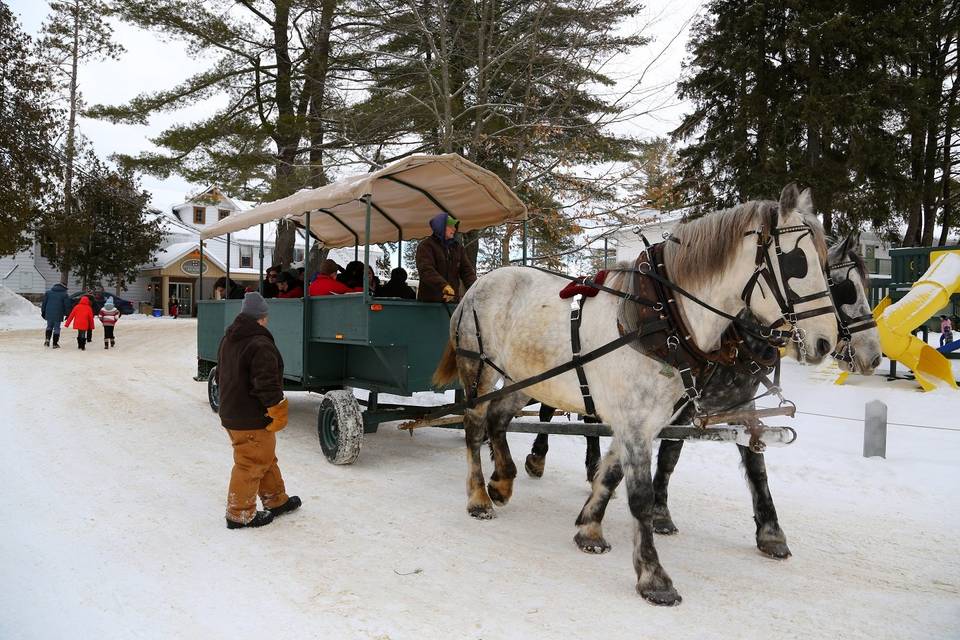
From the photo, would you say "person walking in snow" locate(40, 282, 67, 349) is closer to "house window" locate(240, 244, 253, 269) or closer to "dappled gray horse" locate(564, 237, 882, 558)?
"dappled gray horse" locate(564, 237, 882, 558)

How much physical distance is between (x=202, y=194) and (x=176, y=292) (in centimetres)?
2780

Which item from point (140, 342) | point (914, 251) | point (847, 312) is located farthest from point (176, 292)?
point (847, 312)

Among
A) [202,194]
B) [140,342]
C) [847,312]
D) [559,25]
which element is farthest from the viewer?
[140,342]

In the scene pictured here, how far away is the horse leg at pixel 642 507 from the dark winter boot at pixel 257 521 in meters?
2.48

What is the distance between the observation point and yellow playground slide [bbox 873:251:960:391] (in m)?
10.1

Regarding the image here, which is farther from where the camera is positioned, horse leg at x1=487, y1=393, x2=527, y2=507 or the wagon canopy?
the wagon canopy

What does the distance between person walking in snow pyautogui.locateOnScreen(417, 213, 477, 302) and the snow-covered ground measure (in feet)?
5.43

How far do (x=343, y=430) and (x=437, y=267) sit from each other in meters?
1.72

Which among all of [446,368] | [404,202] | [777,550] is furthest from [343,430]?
[777,550]

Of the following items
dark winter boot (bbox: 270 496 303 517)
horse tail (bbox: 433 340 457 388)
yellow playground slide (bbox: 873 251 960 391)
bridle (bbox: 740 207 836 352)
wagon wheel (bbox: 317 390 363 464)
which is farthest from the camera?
yellow playground slide (bbox: 873 251 960 391)

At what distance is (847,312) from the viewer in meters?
3.60

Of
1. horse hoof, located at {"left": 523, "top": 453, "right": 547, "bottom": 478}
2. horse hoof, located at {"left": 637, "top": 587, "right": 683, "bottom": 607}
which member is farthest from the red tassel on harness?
horse hoof, located at {"left": 523, "top": 453, "right": 547, "bottom": 478}

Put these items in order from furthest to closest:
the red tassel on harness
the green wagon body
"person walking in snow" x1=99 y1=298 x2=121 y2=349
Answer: "person walking in snow" x1=99 y1=298 x2=121 y2=349 < the green wagon body < the red tassel on harness

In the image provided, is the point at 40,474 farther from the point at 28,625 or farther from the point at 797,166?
the point at 797,166
